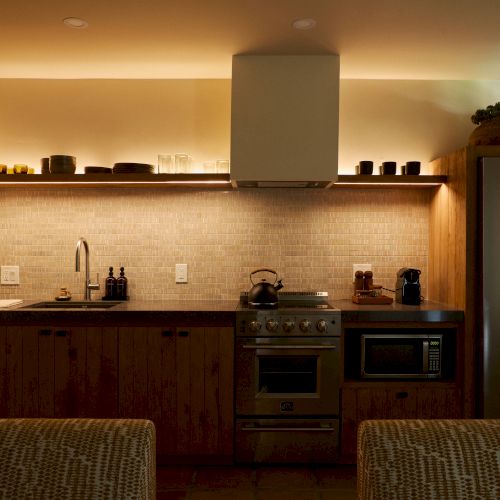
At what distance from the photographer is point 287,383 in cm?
290

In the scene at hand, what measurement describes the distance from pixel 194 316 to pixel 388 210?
1.60m

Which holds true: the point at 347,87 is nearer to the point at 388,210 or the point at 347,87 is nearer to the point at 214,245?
the point at 388,210

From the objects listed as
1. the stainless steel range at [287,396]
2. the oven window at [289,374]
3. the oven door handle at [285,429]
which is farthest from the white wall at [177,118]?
the oven door handle at [285,429]

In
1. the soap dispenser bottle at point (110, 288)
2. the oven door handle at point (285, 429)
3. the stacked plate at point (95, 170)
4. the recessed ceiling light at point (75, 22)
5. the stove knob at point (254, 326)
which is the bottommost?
the oven door handle at point (285, 429)

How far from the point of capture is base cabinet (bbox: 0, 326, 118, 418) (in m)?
2.85

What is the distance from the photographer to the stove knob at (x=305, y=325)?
284 centimetres

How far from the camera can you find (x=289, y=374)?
289 centimetres

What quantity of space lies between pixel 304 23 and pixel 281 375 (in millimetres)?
1974

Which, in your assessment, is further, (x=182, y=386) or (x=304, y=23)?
(x=182, y=386)

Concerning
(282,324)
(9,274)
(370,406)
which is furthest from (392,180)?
(9,274)

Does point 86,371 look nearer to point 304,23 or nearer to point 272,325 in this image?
point 272,325

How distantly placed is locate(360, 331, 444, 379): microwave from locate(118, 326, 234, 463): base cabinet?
0.83 metres

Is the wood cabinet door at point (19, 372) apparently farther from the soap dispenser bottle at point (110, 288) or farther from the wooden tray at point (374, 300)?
the wooden tray at point (374, 300)

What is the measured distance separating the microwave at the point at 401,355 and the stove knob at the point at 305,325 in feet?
1.12
